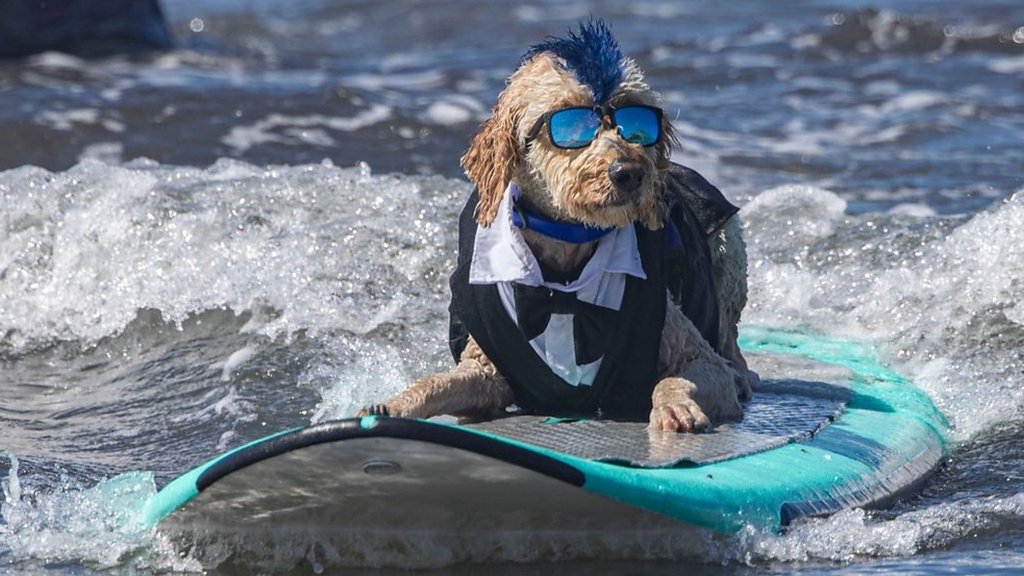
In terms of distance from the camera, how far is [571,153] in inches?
197

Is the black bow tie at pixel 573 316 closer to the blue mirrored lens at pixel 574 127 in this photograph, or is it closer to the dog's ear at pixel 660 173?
the dog's ear at pixel 660 173

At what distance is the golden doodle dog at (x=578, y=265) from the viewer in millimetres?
5016

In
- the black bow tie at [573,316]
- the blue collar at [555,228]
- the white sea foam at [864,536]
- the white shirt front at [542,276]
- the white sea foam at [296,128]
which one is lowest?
the white sea foam at [864,536]

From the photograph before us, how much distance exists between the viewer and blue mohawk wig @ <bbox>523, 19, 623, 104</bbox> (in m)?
5.04

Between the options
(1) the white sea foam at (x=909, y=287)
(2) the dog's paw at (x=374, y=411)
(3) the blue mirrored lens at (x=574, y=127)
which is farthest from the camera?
(1) the white sea foam at (x=909, y=287)

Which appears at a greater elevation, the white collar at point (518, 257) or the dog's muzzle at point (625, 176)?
the dog's muzzle at point (625, 176)

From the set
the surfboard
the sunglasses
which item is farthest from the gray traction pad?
the sunglasses

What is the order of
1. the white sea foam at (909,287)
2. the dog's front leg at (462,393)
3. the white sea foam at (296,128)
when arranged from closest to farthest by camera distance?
the dog's front leg at (462,393) → the white sea foam at (909,287) → the white sea foam at (296,128)

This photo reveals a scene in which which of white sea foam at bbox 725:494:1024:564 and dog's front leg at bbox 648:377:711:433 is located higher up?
dog's front leg at bbox 648:377:711:433

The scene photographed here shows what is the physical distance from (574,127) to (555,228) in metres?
0.34

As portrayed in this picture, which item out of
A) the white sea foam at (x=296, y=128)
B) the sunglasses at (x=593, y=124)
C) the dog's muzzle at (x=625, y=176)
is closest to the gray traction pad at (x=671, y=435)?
the dog's muzzle at (x=625, y=176)

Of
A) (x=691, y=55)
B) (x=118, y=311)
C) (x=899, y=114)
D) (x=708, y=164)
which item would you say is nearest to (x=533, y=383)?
(x=118, y=311)

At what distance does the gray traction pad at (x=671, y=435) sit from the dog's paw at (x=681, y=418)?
30 mm

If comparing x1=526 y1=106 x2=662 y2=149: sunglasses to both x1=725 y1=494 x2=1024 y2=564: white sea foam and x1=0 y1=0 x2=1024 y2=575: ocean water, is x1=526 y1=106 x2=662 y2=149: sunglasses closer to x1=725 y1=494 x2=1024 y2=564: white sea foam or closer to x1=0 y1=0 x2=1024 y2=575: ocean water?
x1=0 y1=0 x2=1024 y2=575: ocean water
